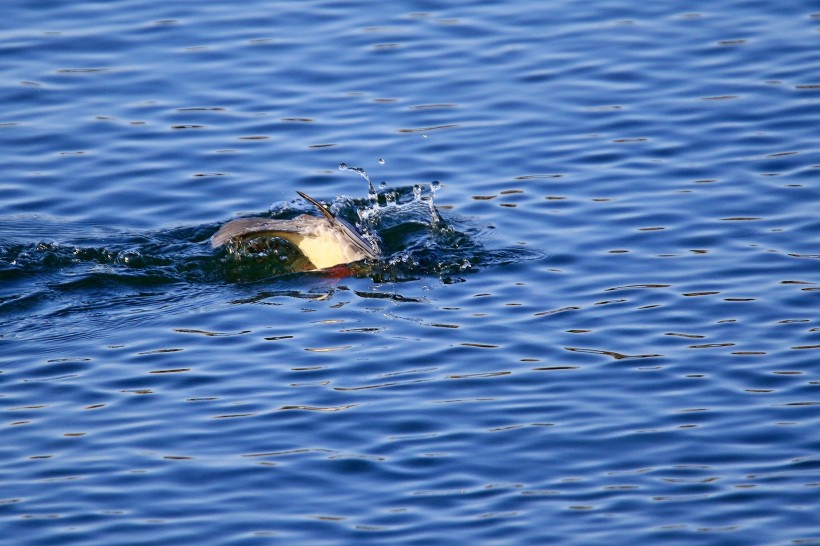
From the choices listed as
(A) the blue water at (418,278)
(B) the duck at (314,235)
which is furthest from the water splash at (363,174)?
(B) the duck at (314,235)

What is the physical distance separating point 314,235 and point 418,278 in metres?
0.81

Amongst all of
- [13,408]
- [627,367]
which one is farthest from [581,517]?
[13,408]

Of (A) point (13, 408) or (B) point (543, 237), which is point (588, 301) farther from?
(A) point (13, 408)

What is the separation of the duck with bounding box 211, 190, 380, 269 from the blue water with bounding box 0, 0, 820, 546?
0.50ft

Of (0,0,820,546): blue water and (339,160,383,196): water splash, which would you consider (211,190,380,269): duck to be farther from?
(339,160,383,196): water splash

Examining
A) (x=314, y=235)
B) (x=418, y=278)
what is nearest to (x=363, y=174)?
(x=314, y=235)

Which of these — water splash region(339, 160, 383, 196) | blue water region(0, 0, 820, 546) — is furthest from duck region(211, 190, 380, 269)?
water splash region(339, 160, 383, 196)

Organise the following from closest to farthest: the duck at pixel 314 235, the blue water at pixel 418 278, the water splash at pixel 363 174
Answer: the blue water at pixel 418 278
the duck at pixel 314 235
the water splash at pixel 363 174

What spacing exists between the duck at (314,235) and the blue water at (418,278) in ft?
0.50

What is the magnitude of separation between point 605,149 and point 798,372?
159 inches

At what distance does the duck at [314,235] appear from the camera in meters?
9.71

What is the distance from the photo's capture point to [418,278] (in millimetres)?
9773

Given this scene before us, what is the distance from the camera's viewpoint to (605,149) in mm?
11727

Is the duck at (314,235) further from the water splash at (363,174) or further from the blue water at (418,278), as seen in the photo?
the water splash at (363,174)
